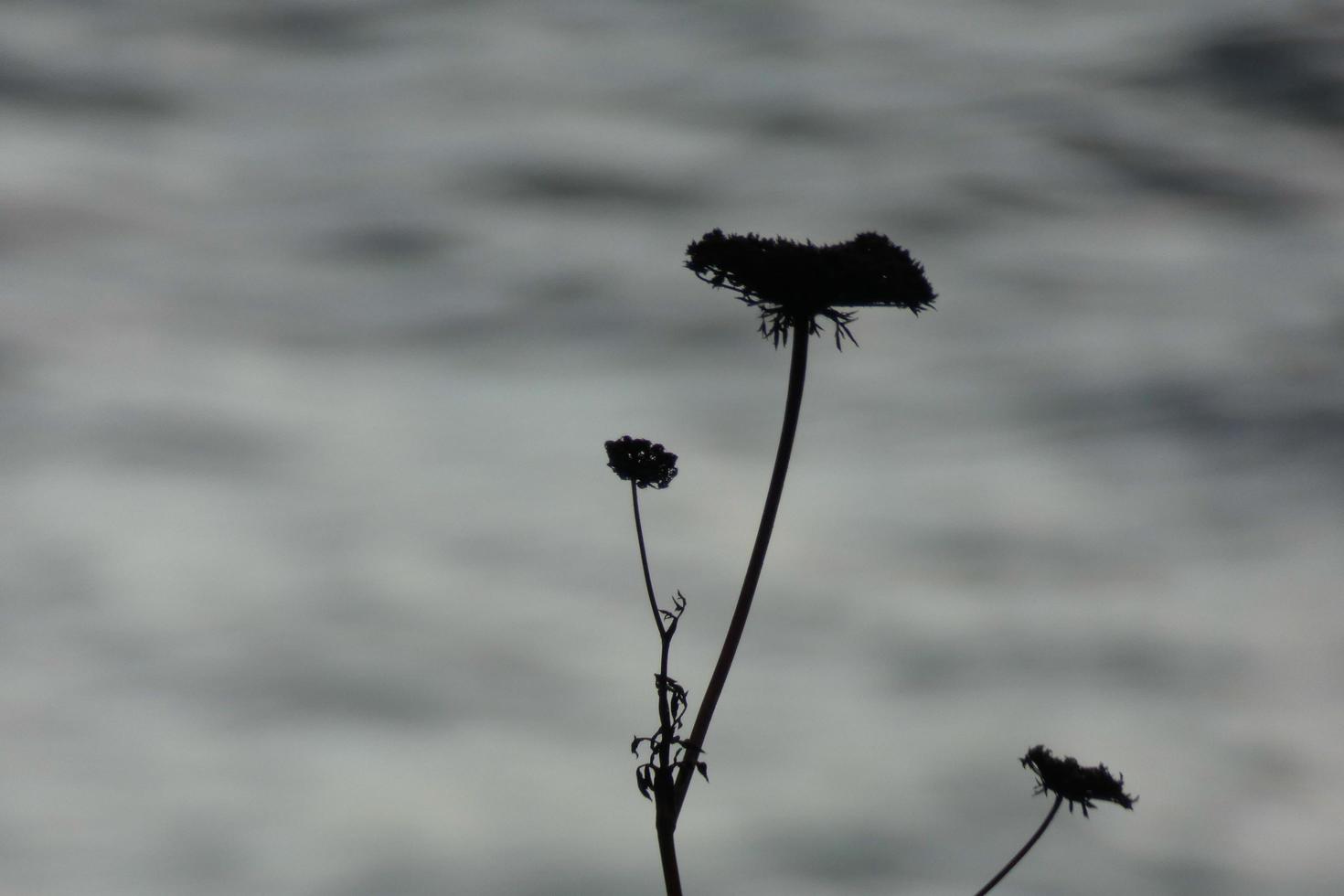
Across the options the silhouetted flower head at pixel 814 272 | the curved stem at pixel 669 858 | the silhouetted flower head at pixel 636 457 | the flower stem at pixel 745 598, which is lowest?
the curved stem at pixel 669 858

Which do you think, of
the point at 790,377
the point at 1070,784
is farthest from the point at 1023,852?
the point at 790,377

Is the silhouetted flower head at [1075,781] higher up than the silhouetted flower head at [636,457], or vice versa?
the silhouetted flower head at [636,457]

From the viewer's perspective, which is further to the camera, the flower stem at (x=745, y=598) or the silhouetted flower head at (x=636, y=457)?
the silhouetted flower head at (x=636, y=457)

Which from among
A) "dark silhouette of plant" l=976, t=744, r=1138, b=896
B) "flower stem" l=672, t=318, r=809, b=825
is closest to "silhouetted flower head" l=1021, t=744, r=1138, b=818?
"dark silhouette of plant" l=976, t=744, r=1138, b=896

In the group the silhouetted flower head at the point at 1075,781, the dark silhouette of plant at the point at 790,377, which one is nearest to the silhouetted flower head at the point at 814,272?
the dark silhouette of plant at the point at 790,377

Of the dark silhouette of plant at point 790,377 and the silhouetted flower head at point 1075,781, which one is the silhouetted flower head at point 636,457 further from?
the silhouetted flower head at point 1075,781
